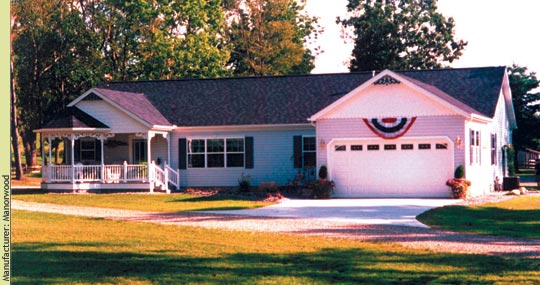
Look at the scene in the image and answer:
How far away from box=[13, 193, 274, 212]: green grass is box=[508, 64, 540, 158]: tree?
31335 mm

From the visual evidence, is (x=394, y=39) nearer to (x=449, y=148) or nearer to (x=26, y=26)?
(x=26, y=26)

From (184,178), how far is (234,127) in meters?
3.21

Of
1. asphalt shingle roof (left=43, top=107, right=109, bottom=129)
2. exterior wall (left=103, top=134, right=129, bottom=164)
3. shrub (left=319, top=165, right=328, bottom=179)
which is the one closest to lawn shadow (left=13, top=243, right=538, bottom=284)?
shrub (left=319, top=165, right=328, bottom=179)

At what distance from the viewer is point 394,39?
192 ft

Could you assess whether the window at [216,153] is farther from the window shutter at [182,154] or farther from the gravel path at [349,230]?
the gravel path at [349,230]

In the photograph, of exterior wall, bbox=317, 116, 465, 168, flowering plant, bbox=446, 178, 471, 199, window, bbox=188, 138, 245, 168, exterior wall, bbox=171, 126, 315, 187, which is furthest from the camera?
window, bbox=188, 138, 245, 168

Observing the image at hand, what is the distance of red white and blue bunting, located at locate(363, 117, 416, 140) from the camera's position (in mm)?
27359

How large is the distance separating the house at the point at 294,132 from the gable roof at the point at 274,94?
54mm

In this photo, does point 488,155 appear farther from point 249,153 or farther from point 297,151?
point 249,153

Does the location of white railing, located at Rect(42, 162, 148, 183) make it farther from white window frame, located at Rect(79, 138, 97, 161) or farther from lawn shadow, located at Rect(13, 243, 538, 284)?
lawn shadow, located at Rect(13, 243, 538, 284)

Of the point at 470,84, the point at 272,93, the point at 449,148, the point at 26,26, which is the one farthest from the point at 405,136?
the point at 26,26

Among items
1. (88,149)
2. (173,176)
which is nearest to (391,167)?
(173,176)

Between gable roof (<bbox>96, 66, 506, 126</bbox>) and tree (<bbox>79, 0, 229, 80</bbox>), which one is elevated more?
tree (<bbox>79, 0, 229, 80</bbox>)

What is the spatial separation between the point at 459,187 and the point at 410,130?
2826 millimetres
